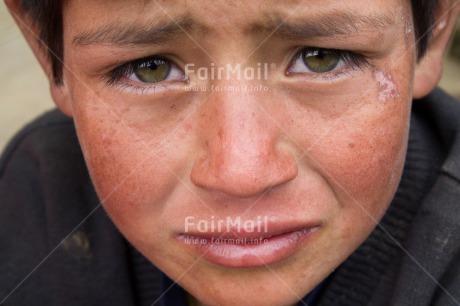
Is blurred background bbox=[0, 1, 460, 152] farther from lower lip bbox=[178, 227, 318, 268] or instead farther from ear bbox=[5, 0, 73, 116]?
lower lip bbox=[178, 227, 318, 268]

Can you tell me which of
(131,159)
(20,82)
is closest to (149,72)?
(131,159)

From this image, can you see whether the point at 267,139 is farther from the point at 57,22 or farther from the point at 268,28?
the point at 57,22

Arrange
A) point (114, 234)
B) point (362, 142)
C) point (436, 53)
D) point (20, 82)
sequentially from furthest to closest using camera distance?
point (20, 82)
point (114, 234)
point (436, 53)
point (362, 142)

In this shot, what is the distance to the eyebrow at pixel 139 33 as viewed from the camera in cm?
96

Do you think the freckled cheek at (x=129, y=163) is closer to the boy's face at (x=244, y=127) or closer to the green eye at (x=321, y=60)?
the boy's face at (x=244, y=127)

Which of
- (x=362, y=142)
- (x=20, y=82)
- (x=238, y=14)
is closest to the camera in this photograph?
(x=238, y=14)

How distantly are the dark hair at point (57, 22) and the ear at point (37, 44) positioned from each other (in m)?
0.02

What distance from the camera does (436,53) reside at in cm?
132

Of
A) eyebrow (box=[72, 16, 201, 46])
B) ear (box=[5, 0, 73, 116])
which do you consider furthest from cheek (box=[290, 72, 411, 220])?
ear (box=[5, 0, 73, 116])

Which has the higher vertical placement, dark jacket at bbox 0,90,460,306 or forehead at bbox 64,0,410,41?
forehead at bbox 64,0,410,41

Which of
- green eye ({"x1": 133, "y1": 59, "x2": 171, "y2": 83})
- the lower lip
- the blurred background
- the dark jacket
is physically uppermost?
green eye ({"x1": 133, "y1": 59, "x2": 171, "y2": 83})

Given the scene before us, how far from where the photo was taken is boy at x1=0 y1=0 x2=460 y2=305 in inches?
38.3

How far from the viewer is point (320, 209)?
3.49 feet

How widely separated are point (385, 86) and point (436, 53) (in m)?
0.28
